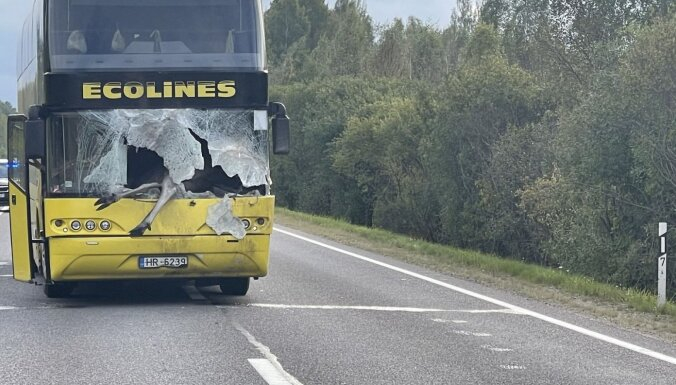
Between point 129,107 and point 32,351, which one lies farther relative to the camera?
point 129,107

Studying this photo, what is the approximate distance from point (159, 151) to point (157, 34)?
1.41m

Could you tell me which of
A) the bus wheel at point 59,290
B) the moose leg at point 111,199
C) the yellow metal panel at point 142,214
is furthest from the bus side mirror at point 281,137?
the bus wheel at point 59,290

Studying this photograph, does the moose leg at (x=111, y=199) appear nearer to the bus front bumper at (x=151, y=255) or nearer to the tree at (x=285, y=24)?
the bus front bumper at (x=151, y=255)

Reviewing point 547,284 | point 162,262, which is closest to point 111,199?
point 162,262

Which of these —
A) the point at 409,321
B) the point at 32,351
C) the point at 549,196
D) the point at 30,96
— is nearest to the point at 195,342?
the point at 32,351

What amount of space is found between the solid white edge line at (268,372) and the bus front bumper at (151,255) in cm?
360

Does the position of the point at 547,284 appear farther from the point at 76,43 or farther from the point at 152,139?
the point at 76,43

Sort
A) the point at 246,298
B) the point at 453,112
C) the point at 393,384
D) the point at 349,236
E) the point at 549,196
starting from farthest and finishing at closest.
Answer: the point at 453,112, the point at 349,236, the point at 549,196, the point at 246,298, the point at 393,384

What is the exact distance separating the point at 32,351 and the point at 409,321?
404cm

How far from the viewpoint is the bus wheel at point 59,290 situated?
541 inches

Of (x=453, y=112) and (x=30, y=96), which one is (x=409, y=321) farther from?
(x=453, y=112)

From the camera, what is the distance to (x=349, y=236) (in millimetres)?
27109

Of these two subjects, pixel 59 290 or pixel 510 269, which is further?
pixel 510 269

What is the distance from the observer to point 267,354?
9.58 m
